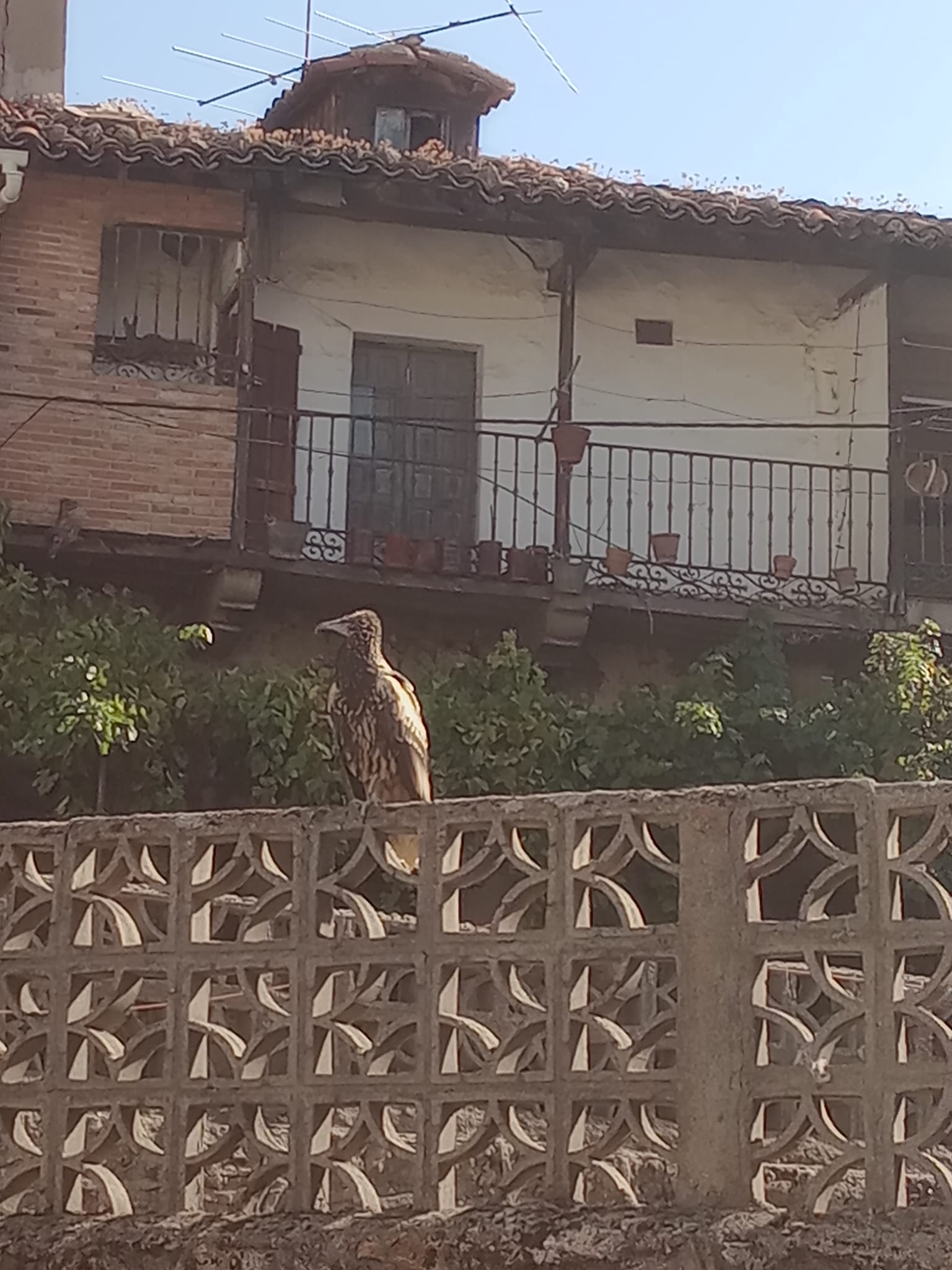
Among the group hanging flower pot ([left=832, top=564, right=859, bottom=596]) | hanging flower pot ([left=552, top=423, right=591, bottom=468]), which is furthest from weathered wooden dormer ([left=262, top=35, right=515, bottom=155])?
hanging flower pot ([left=832, top=564, right=859, bottom=596])

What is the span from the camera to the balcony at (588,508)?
505 inches

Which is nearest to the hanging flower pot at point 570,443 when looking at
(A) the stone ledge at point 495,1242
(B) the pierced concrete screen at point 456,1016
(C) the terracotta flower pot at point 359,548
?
(C) the terracotta flower pot at point 359,548

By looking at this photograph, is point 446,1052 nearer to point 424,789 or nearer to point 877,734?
point 424,789

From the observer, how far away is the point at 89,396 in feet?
40.8

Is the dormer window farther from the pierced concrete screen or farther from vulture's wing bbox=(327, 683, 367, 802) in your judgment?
the pierced concrete screen

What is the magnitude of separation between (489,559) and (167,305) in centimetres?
288

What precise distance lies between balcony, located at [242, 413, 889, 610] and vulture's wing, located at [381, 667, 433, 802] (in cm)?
561

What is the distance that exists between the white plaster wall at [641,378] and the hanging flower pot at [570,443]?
350 millimetres

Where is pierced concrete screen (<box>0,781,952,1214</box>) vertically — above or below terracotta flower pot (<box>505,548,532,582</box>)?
below

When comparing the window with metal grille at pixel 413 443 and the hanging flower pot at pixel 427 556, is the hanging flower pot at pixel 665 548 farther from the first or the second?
the hanging flower pot at pixel 427 556

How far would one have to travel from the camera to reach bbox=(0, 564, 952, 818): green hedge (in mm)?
10828

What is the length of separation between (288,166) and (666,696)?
4.10 metres

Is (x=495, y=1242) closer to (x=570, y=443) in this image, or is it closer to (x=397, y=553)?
(x=397, y=553)

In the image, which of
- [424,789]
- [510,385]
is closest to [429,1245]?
[424,789]
